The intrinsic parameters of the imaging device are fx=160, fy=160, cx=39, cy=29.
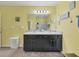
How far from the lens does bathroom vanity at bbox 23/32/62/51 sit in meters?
5.05

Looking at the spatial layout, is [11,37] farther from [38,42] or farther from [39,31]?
[38,42]

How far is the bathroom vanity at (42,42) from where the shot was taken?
5047 mm

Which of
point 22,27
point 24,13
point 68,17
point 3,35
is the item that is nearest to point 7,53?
point 3,35

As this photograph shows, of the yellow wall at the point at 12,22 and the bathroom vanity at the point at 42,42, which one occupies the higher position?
the yellow wall at the point at 12,22

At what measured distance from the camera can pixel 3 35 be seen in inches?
163

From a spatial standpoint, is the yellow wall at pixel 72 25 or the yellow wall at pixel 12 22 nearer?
the yellow wall at pixel 72 25

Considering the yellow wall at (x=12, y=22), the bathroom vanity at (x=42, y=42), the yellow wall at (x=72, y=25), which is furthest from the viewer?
the bathroom vanity at (x=42, y=42)

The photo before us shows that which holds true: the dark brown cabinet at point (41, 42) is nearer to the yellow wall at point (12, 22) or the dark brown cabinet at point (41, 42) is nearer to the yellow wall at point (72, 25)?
the yellow wall at point (72, 25)

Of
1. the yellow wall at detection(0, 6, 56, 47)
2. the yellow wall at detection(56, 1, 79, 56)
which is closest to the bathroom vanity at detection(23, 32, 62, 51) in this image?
the yellow wall at detection(56, 1, 79, 56)

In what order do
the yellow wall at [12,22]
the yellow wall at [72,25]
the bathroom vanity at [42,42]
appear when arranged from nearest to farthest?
the yellow wall at [72,25] < the yellow wall at [12,22] < the bathroom vanity at [42,42]

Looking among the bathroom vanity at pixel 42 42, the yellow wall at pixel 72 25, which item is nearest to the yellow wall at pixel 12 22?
the yellow wall at pixel 72 25

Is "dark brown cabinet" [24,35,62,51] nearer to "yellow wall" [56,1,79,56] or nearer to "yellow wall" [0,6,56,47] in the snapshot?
"yellow wall" [56,1,79,56]

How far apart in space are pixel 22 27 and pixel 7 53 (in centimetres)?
90

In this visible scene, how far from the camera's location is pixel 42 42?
204 inches
